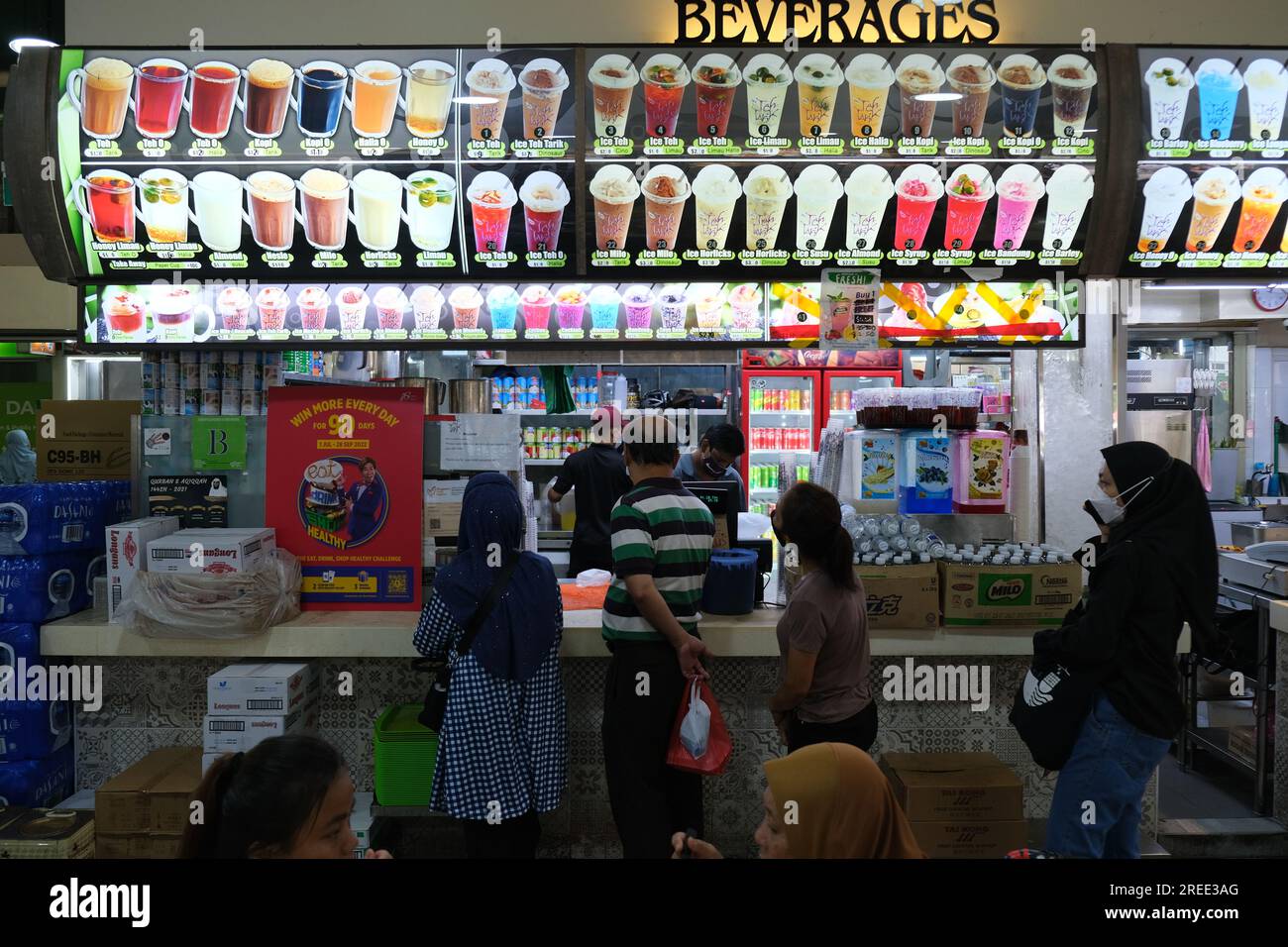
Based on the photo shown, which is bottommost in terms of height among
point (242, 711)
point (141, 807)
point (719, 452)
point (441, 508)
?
point (141, 807)

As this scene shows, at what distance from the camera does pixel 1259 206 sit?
385cm

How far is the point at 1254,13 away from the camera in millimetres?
4258

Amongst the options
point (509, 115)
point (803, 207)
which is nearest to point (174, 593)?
point (509, 115)

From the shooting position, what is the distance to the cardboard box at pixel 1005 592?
3.47m

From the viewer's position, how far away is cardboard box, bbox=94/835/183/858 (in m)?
3.17

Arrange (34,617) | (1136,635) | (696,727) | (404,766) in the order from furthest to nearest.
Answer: (34,617) < (404,766) < (696,727) < (1136,635)

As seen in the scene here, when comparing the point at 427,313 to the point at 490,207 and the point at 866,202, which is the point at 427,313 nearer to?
the point at 490,207

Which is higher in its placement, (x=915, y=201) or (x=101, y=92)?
(x=101, y=92)

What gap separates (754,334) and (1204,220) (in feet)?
6.46

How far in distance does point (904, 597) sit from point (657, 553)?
1.03 meters

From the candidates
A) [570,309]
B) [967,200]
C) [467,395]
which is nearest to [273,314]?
[570,309]

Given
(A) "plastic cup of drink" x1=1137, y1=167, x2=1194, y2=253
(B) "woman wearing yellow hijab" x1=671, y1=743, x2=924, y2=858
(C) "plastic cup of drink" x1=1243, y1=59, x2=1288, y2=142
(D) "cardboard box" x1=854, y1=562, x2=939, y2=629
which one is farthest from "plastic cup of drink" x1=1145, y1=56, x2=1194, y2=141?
(B) "woman wearing yellow hijab" x1=671, y1=743, x2=924, y2=858

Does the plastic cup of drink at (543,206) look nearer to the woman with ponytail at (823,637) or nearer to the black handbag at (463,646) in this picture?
the black handbag at (463,646)

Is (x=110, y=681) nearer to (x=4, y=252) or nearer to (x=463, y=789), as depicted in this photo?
(x=463, y=789)
